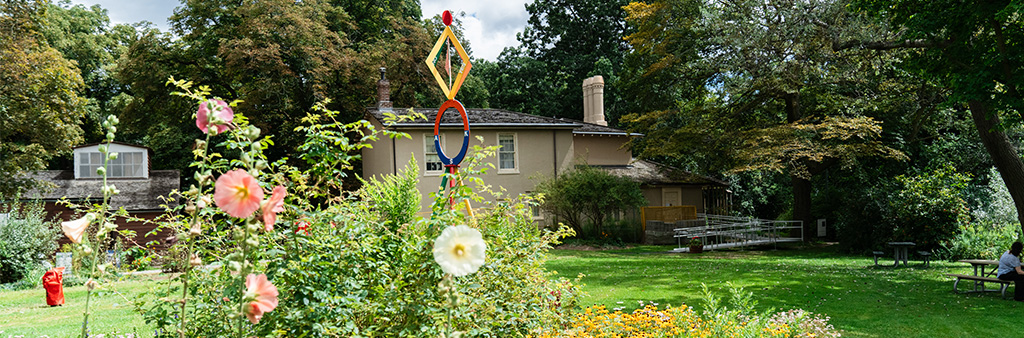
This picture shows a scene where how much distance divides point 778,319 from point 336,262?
4685 millimetres

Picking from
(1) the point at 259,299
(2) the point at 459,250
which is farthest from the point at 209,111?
(2) the point at 459,250

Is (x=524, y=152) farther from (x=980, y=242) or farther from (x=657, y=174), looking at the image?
(x=980, y=242)

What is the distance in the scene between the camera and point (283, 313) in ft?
10.5

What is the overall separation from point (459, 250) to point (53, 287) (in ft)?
39.0

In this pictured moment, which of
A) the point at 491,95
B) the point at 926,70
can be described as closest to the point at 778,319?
the point at 926,70

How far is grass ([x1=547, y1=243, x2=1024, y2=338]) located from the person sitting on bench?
10.6 inches

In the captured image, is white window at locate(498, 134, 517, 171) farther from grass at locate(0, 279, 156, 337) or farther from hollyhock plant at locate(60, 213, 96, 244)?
hollyhock plant at locate(60, 213, 96, 244)

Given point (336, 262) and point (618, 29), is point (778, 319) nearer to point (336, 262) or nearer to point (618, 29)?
point (336, 262)

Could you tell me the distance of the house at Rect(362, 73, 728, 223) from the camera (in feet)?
75.9

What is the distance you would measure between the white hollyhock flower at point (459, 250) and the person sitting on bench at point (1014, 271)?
39.2 ft

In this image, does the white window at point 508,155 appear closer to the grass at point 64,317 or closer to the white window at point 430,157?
the white window at point 430,157

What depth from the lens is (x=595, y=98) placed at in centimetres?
2909

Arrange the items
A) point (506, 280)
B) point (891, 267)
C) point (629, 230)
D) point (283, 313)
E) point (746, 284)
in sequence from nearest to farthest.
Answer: point (283, 313), point (506, 280), point (746, 284), point (891, 267), point (629, 230)

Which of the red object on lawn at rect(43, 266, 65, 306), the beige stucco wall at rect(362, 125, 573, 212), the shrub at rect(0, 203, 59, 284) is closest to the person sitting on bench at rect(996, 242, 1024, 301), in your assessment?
the beige stucco wall at rect(362, 125, 573, 212)
